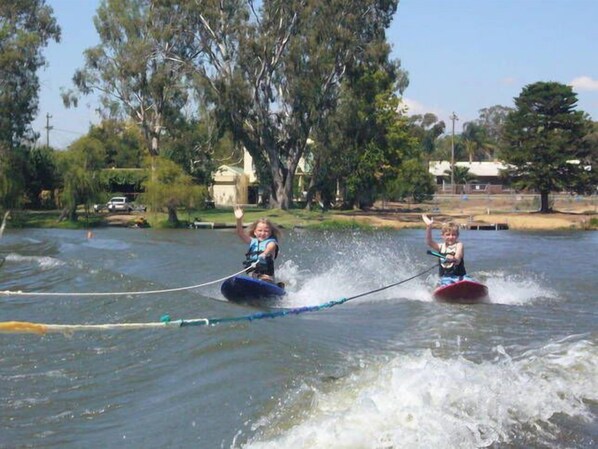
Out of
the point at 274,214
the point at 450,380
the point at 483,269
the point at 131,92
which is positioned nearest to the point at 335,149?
the point at 274,214

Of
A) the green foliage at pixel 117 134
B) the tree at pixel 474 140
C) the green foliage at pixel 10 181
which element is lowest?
the green foliage at pixel 10 181

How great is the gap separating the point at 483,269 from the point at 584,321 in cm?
1063

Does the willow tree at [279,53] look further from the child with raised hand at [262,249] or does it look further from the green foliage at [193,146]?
the child with raised hand at [262,249]

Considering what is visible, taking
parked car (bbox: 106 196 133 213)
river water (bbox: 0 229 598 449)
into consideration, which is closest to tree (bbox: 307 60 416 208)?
parked car (bbox: 106 196 133 213)

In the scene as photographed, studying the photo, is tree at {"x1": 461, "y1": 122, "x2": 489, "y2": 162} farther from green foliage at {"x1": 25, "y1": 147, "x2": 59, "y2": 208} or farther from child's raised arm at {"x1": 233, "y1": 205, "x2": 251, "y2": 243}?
child's raised arm at {"x1": 233, "y1": 205, "x2": 251, "y2": 243}

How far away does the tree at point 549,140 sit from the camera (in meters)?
58.5

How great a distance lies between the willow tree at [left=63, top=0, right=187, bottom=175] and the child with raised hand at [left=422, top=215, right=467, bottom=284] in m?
39.8

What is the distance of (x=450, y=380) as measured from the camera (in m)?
7.49

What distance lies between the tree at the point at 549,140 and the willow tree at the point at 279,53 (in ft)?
41.4

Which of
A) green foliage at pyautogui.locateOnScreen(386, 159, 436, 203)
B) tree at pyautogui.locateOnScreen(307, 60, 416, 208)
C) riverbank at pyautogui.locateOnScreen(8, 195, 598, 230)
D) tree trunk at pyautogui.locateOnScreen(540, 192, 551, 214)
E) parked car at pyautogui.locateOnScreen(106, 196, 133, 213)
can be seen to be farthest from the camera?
green foliage at pyautogui.locateOnScreen(386, 159, 436, 203)

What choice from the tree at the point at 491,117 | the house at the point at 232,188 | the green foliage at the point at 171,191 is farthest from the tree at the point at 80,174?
the tree at the point at 491,117

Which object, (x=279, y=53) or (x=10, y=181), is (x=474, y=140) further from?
(x=10, y=181)

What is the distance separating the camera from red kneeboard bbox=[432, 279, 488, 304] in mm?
15070

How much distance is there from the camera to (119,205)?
62562 mm
